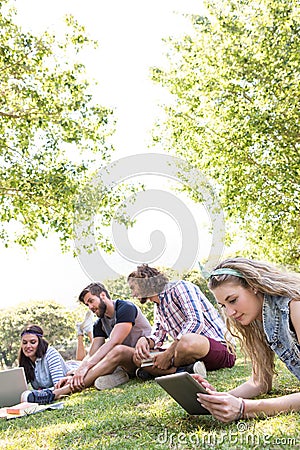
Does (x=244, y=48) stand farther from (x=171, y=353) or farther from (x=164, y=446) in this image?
(x=164, y=446)

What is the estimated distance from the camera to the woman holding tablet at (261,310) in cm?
222

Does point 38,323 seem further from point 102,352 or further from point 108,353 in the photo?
point 108,353

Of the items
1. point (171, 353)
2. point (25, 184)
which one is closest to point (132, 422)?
point (171, 353)

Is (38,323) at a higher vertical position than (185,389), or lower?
higher

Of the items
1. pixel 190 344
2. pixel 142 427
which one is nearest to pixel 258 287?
pixel 142 427

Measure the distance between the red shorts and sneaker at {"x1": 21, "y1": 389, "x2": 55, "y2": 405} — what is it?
49.0 inches

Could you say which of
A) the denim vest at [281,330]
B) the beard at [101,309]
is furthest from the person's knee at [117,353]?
the denim vest at [281,330]

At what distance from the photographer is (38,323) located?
16.8 metres

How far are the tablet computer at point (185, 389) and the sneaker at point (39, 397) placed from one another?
6.86 ft

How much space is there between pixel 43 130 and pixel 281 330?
310 inches

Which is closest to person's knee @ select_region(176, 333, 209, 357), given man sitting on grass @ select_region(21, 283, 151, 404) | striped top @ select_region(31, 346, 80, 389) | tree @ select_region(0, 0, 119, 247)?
man sitting on grass @ select_region(21, 283, 151, 404)

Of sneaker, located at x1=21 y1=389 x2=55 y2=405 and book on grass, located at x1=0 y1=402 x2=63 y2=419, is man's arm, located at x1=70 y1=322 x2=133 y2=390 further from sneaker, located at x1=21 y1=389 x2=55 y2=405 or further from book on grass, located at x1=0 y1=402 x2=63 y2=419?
Result: book on grass, located at x1=0 y1=402 x2=63 y2=419

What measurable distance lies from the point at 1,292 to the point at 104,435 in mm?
14042

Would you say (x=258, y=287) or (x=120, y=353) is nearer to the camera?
(x=258, y=287)
